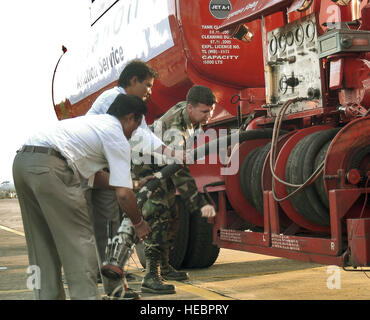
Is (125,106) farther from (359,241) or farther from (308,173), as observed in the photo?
(359,241)

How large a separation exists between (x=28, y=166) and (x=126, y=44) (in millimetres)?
4477

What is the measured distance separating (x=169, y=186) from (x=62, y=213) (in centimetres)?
220

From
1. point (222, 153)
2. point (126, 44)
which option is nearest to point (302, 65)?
point (222, 153)

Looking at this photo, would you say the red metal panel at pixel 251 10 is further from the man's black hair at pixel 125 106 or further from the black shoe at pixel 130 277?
the black shoe at pixel 130 277

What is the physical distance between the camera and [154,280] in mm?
5570

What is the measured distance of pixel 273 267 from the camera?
23.4 feet

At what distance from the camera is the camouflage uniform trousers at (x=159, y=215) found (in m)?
5.77

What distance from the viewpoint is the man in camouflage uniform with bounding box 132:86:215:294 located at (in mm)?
5621

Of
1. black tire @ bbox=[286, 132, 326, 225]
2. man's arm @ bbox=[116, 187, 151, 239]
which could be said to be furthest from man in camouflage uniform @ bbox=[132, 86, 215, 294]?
man's arm @ bbox=[116, 187, 151, 239]

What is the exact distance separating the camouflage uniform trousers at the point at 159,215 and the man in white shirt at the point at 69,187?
5.79ft

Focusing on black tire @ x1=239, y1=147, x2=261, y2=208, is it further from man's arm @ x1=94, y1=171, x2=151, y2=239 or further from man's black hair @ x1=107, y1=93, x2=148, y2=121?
man's black hair @ x1=107, y1=93, x2=148, y2=121

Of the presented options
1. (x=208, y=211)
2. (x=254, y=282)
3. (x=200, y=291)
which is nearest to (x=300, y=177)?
(x=208, y=211)

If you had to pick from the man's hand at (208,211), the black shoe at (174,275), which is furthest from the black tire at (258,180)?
the black shoe at (174,275)
